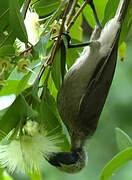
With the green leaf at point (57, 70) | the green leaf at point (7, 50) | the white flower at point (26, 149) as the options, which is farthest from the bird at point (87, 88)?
the green leaf at point (7, 50)

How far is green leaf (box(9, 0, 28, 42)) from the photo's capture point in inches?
101

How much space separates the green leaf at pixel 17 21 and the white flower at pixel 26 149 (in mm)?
446

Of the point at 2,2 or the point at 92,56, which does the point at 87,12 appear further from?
the point at 2,2

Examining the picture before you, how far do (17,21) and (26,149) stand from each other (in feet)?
2.15

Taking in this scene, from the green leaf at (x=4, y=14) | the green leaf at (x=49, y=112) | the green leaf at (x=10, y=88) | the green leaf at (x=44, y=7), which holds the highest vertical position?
the green leaf at (x=4, y=14)

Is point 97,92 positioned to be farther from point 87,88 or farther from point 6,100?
point 6,100

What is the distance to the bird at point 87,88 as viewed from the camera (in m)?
3.32

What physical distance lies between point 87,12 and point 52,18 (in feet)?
3.08

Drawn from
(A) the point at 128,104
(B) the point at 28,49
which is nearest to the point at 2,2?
(B) the point at 28,49

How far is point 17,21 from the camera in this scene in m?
2.62

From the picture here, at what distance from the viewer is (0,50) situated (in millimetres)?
2566

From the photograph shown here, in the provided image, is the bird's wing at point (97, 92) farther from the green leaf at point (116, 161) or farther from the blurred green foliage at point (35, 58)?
the green leaf at point (116, 161)

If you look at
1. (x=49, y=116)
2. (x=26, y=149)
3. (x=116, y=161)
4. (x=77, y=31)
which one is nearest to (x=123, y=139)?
(x=116, y=161)

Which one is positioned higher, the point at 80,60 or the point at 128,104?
the point at 80,60
